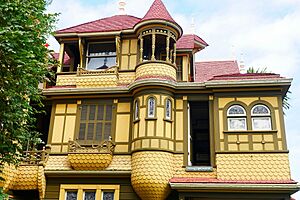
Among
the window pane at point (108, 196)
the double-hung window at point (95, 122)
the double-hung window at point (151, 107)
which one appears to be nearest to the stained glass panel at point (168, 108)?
the double-hung window at point (151, 107)

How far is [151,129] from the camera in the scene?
14.7m

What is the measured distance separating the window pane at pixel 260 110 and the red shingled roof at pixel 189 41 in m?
4.36

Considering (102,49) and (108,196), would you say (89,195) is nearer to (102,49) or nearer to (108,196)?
(108,196)

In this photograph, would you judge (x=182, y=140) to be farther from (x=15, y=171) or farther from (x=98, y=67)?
(x=15, y=171)

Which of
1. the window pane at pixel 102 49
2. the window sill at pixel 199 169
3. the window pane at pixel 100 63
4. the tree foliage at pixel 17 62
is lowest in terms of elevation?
the window sill at pixel 199 169

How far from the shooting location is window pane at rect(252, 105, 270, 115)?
14.8 meters

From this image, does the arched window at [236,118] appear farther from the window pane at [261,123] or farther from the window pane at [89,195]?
the window pane at [89,195]

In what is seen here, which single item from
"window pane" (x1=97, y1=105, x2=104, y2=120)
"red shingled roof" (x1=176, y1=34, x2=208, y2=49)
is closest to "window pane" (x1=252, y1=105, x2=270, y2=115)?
"red shingled roof" (x1=176, y1=34, x2=208, y2=49)

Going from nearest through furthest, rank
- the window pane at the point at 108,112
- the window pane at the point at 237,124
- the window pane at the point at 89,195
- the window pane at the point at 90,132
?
the window pane at the point at 237,124
the window pane at the point at 89,195
the window pane at the point at 90,132
the window pane at the point at 108,112

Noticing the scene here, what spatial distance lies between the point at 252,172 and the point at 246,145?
3.49 feet

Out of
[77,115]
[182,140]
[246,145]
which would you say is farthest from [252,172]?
[77,115]

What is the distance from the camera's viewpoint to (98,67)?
17.4 meters

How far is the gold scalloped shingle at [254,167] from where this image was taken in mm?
13734

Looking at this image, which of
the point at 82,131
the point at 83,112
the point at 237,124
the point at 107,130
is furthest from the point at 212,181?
the point at 83,112
